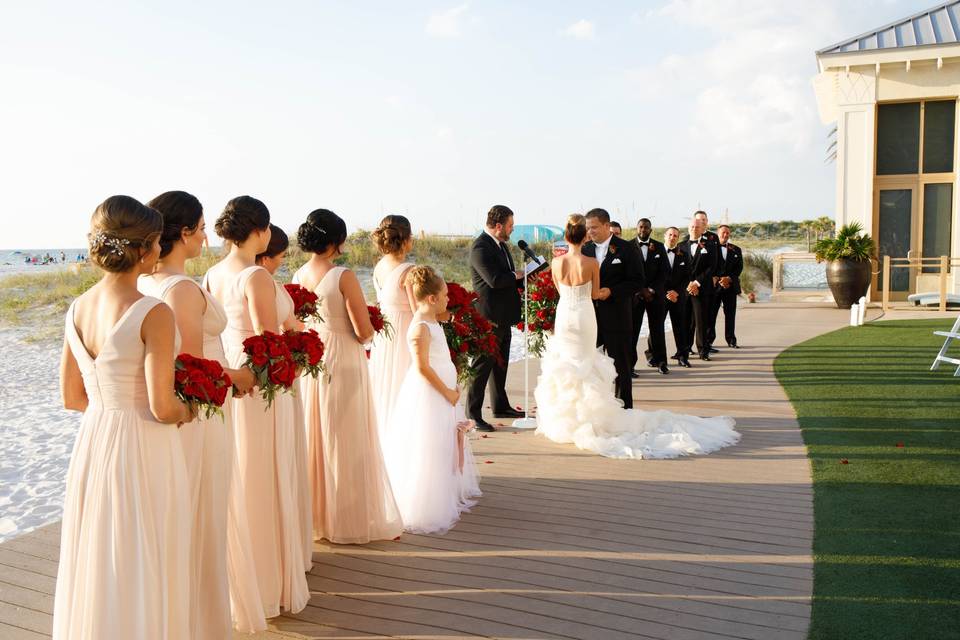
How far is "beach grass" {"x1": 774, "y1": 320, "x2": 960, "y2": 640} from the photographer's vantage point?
171 inches

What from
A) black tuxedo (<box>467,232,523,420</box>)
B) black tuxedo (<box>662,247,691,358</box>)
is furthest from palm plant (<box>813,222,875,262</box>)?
black tuxedo (<box>467,232,523,420</box>)

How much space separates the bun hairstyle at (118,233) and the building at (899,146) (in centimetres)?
2159

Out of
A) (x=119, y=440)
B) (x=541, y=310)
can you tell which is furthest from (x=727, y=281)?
(x=119, y=440)

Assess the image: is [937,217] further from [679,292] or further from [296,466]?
[296,466]

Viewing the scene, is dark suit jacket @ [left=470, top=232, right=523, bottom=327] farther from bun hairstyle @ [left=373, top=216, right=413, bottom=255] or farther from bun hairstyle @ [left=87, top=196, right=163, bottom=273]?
bun hairstyle @ [left=87, top=196, right=163, bottom=273]

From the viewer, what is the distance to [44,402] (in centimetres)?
1435

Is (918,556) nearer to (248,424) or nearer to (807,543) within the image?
(807,543)

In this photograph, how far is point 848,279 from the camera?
818 inches

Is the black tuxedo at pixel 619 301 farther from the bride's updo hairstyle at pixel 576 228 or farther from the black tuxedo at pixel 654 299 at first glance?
the black tuxedo at pixel 654 299

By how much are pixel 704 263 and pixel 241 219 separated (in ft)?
34.7

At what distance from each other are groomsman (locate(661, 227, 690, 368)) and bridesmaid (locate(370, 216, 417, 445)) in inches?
289

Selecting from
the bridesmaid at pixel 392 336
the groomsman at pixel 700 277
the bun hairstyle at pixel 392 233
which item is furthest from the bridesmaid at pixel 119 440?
the groomsman at pixel 700 277

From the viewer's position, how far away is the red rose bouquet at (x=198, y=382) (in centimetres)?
329

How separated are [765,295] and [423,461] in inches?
1053
